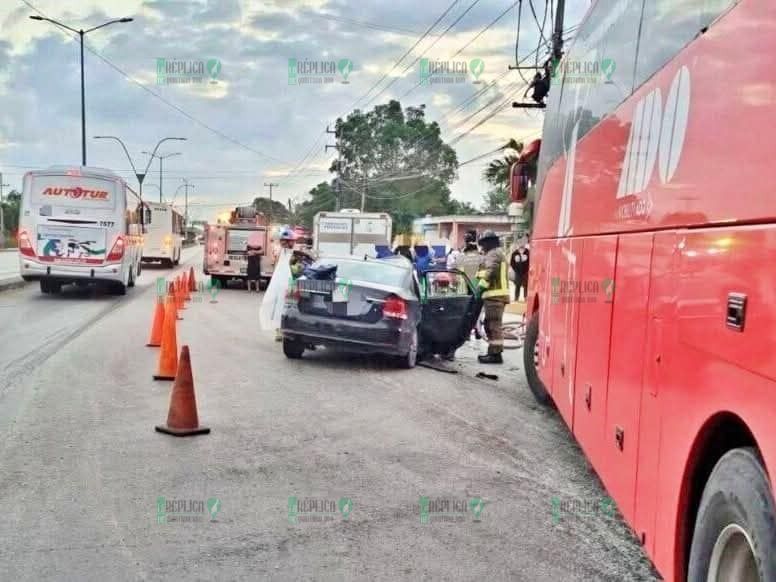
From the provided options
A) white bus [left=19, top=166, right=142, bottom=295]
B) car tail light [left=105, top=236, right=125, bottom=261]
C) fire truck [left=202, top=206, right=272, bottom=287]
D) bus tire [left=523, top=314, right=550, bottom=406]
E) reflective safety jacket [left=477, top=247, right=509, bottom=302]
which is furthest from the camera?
fire truck [left=202, top=206, right=272, bottom=287]

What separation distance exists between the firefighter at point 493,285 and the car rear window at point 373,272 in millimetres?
1142

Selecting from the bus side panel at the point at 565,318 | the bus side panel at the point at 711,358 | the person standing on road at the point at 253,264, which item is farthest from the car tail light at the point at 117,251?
the bus side panel at the point at 711,358

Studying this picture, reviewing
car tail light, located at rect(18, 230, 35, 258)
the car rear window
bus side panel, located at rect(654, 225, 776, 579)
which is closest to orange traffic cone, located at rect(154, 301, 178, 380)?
the car rear window

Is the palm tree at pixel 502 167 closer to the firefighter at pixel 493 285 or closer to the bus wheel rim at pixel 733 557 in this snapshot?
the firefighter at pixel 493 285

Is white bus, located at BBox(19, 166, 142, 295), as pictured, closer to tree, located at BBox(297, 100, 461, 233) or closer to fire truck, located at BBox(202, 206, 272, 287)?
fire truck, located at BBox(202, 206, 272, 287)

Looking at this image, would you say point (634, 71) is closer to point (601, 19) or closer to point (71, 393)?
point (601, 19)

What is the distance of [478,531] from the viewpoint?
4.85m

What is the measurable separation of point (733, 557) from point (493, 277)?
913cm

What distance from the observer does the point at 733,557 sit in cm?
274

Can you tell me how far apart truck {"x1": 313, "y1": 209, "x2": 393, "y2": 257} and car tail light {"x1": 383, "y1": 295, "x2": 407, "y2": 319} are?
16.2 meters

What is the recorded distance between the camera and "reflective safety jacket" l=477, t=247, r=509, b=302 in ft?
37.9

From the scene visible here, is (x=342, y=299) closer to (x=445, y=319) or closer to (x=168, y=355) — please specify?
(x=445, y=319)

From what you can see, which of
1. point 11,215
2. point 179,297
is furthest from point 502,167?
point 11,215

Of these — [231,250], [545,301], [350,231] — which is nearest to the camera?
[545,301]
